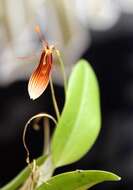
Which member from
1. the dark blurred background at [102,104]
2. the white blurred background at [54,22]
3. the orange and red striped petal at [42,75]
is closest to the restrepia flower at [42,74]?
the orange and red striped petal at [42,75]

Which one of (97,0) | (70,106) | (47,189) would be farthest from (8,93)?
(47,189)

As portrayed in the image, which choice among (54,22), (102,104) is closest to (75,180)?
(102,104)

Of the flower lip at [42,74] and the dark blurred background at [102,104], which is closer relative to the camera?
the flower lip at [42,74]

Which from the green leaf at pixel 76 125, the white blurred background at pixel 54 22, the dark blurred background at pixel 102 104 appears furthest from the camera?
the white blurred background at pixel 54 22

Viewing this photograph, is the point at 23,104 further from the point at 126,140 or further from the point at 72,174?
the point at 72,174

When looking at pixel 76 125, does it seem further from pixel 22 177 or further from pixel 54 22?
pixel 54 22

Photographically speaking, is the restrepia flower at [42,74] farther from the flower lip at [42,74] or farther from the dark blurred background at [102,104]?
the dark blurred background at [102,104]

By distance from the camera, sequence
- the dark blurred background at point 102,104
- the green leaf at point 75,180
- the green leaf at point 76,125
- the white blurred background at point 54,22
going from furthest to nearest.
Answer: the white blurred background at point 54,22
the dark blurred background at point 102,104
the green leaf at point 76,125
the green leaf at point 75,180

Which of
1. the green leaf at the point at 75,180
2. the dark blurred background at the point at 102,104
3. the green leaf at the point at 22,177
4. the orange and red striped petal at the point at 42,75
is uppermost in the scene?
the orange and red striped petal at the point at 42,75
